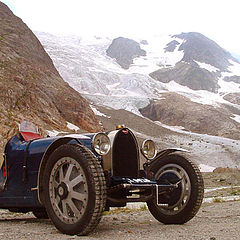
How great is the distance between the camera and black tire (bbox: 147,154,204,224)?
6.16 m

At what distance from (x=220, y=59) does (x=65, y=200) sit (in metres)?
199

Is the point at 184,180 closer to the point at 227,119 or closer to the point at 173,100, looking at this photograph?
the point at 227,119

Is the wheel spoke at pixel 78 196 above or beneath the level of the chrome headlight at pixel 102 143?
beneath

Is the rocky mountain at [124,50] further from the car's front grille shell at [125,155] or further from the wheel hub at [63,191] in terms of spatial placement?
the wheel hub at [63,191]

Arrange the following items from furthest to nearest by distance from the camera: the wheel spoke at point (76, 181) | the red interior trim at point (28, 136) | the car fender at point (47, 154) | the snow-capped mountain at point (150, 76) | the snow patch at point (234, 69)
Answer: the snow patch at point (234, 69) → the snow-capped mountain at point (150, 76) → the red interior trim at point (28, 136) → the car fender at point (47, 154) → the wheel spoke at point (76, 181)

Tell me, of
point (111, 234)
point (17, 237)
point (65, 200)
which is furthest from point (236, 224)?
point (17, 237)

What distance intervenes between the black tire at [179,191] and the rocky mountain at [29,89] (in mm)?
25920

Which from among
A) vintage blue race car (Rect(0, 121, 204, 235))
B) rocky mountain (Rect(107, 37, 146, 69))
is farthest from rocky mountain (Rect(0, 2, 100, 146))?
rocky mountain (Rect(107, 37, 146, 69))

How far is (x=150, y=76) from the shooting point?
151000 millimetres

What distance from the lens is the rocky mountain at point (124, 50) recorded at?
17362cm

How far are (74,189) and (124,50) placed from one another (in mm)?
181912

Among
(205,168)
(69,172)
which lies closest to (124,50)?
(205,168)

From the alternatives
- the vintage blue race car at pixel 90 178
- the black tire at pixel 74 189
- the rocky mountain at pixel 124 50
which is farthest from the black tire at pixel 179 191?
the rocky mountain at pixel 124 50

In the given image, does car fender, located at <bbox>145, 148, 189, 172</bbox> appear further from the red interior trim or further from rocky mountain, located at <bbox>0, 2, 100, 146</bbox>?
rocky mountain, located at <bbox>0, 2, 100, 146</bbox>
